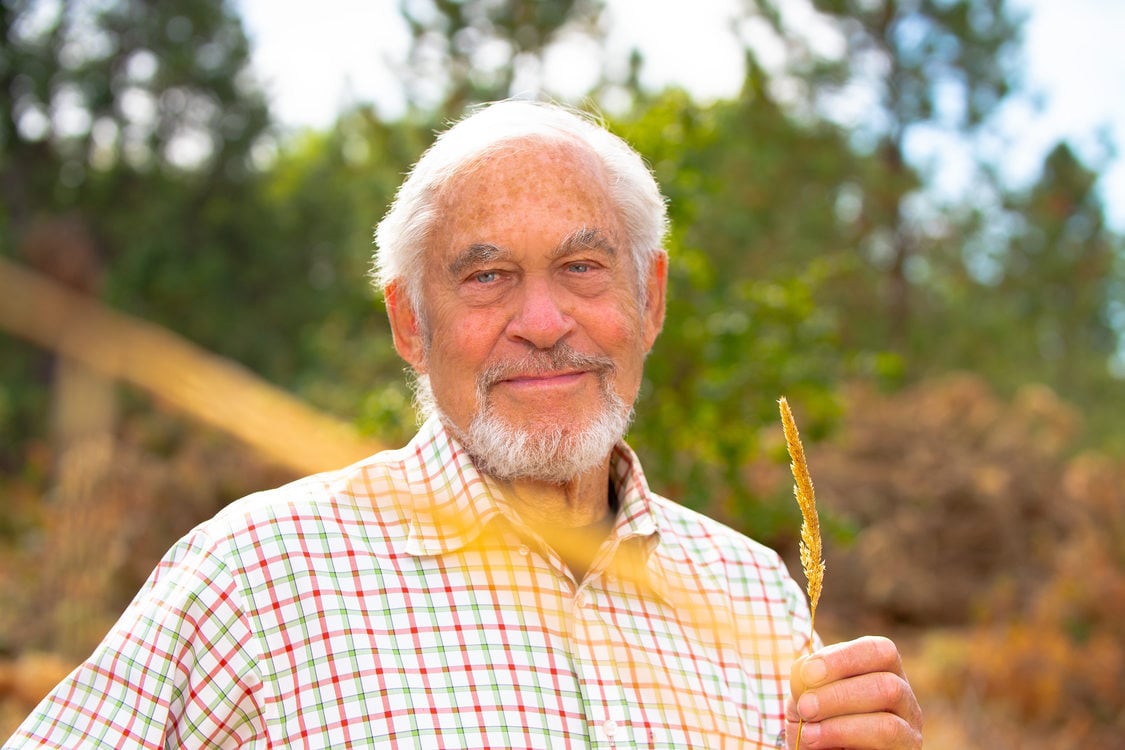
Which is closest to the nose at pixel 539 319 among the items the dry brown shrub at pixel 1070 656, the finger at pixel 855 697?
the finger at pixel 855 697

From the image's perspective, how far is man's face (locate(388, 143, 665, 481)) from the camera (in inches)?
85.0

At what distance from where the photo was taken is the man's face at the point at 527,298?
85.0 inches

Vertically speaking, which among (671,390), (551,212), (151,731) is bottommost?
(151,731)

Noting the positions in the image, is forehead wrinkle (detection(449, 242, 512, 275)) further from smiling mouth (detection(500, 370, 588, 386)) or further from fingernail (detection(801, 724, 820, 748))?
fingernail (detection(801, 724, 820, 748))

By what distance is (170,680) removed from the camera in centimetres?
172

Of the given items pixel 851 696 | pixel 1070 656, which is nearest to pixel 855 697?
pixel 851 696

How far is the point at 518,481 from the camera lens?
223cm

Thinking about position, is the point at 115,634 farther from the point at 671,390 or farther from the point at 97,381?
the point at 671,390

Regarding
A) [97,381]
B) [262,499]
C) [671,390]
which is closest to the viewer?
[97,381]

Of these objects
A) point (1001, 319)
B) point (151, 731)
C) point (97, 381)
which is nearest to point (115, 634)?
point (151, 731)

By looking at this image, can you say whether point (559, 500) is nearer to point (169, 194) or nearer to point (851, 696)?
point (851, 696)

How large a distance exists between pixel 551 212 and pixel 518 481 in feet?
1.73

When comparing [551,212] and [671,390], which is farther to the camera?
[671,390]

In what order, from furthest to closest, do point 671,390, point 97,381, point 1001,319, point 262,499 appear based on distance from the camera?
point 1001,319
point 671,390
point 262,499
point 97,381
